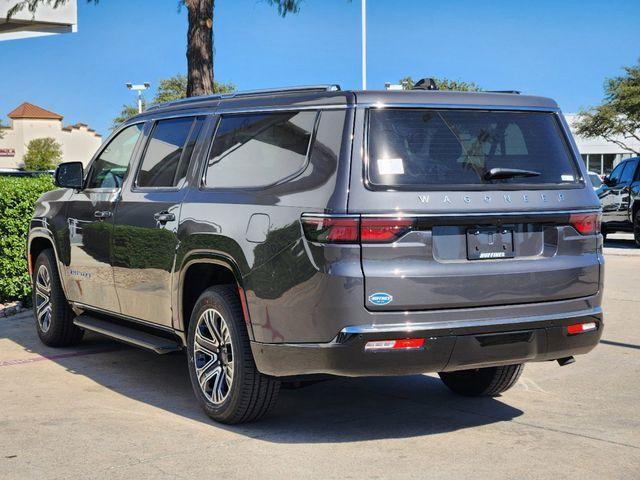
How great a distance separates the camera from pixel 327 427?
5.78m

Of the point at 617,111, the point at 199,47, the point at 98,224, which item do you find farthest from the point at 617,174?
the point at 617,111

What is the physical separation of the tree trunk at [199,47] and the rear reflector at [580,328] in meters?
8.90

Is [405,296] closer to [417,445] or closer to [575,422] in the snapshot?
[417,445]

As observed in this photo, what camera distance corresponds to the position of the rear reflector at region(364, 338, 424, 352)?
4.96m

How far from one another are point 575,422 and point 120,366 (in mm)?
3634

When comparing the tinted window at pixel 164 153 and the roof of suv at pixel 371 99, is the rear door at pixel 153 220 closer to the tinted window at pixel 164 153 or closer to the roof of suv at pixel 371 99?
the tinted window at pixel 164 153

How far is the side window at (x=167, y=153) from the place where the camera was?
253 inches

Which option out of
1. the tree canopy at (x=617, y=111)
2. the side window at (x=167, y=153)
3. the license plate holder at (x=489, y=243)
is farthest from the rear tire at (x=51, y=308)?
the tree canopy at (x=617, y=111)

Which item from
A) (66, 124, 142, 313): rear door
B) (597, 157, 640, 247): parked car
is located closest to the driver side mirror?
(66, 124, 142, 313): rear door

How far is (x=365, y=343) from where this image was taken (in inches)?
195

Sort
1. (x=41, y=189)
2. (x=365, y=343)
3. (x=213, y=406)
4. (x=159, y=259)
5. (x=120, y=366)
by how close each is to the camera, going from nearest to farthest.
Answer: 1. (x=365, y=343)
2. (x=213, y=406)
3. (x=159, y=259)
4. (x=120, y=366)
5. (x=41, y=189)

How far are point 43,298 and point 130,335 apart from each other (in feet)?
6.36

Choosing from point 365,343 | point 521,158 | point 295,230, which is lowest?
point 365,343

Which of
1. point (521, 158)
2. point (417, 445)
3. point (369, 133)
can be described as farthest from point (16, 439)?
point (521, 158)
